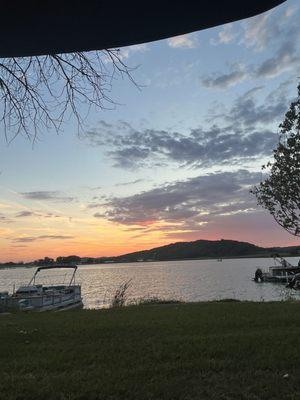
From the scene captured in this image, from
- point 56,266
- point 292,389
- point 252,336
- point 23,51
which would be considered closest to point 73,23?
point 23,51

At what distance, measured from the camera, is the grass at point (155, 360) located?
19.4 ft

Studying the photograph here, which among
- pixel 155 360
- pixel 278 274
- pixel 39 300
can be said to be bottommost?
pixel 155 360

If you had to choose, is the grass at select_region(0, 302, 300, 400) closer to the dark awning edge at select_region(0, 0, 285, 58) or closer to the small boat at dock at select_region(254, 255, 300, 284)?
the dark awning edge at select_region(0, 0, 285, 58)

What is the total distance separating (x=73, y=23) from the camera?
4129 millimetres

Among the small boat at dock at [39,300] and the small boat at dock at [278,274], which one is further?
the small boat at dock at [278,274]

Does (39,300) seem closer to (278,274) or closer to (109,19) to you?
(109,19)

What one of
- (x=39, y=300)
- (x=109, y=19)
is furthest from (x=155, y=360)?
(x=39, y=300)

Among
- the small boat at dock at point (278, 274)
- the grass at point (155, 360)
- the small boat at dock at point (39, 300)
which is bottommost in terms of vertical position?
the grass at point (155, 360)

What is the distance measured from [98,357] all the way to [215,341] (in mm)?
2088

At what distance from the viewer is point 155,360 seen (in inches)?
290

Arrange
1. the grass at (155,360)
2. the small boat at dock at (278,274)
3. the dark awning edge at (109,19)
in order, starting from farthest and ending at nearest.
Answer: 1. the small boat at dock at (278,274)
2. the grass at (155,360)
3. the dark awning edge at (109,19)

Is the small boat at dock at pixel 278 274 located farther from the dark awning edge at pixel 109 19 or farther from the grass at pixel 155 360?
the dark awning edge at pixel 109 19

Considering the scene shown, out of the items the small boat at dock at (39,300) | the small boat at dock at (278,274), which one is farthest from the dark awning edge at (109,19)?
the small boat at dock at (278,274)

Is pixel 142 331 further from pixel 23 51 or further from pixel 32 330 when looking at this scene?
pixel 23 51
